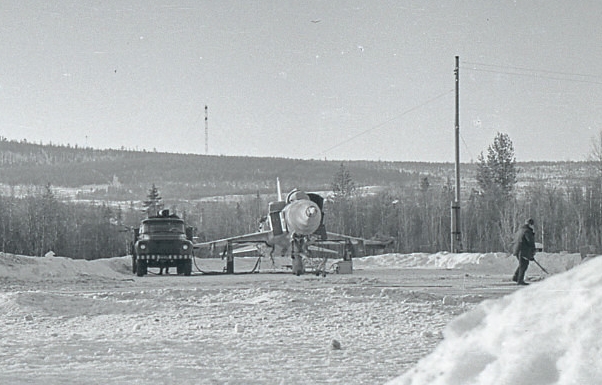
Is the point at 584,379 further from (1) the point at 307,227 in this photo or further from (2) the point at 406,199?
(2) the point at 406,199

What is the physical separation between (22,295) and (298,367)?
25.6ft

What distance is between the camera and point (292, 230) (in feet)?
99.0

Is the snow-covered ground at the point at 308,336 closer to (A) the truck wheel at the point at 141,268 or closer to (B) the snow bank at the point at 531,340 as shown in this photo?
(B) the snow bank at the point at 531,340

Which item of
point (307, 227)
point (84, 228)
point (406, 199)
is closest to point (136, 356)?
point (307, 227)

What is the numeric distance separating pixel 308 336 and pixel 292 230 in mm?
20592

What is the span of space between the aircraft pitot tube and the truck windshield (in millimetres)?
4437

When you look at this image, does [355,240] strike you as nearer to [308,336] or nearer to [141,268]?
[141,268]

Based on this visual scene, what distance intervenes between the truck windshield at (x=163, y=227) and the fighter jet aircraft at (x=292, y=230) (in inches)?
141

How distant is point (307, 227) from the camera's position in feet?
97.0

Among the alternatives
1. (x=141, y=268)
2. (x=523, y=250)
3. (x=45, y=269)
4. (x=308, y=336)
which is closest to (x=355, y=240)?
(x=141, y=268)

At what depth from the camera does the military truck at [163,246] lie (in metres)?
31.2

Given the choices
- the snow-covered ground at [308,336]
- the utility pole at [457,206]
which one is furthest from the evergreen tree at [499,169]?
the snow-covered ground at [308,336]

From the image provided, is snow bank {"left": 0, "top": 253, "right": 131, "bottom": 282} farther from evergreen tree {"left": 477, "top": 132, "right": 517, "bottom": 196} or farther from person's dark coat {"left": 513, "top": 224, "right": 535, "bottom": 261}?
evergreen tree {"left": 477, "top": 132, "right": 517, "bottom": 196}

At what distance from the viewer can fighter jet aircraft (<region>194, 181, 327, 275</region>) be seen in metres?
29.5
